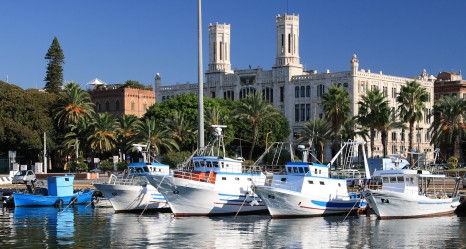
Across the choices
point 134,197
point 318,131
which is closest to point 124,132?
point 318,131

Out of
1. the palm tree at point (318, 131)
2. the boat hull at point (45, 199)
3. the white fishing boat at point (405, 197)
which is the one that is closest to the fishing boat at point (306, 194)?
the white fishing boat at point (405, 197)

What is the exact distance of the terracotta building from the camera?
17888 cm

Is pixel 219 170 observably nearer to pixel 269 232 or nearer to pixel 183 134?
pixel 269 232

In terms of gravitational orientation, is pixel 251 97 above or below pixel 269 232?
above

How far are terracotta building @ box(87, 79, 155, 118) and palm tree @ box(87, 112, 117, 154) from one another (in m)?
55.7

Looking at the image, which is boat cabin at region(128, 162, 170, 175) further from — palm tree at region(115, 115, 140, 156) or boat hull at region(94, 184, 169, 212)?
palm tree at region(115, 115, 140, 156)

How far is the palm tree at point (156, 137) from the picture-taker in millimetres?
111938

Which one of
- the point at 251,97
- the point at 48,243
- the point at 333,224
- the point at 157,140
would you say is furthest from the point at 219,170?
the point at 251,97

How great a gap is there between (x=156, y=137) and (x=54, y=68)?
165 feet

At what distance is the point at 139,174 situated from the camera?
75438mm

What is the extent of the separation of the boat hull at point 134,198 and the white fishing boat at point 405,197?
17.8 meters

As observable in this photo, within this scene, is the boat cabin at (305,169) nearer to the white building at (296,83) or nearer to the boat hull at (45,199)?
the boat hull at (45,199)

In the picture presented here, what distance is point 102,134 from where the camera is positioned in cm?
11944

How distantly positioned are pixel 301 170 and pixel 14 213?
79.4 feet
